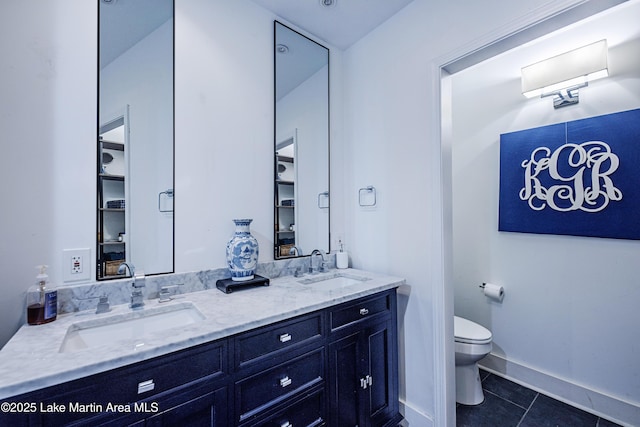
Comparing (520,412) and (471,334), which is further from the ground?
(471,334)

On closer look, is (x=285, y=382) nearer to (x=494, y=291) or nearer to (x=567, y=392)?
(x=494, y=291)

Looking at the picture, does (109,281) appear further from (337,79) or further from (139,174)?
(337,79)

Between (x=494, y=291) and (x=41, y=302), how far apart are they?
2.70m

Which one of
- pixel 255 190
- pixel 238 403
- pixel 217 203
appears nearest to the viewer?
pixel 238 403

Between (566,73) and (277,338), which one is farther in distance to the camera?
(566,73)

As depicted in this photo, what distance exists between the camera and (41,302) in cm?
101

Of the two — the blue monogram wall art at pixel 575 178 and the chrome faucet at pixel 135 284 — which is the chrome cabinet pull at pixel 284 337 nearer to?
the chrome faucet at pixel 135 284

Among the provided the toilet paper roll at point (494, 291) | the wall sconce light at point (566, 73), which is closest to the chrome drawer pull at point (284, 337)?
the toilet paper roll at point (494, 291)

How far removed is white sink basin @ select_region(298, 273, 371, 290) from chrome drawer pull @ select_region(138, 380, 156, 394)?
956 mm

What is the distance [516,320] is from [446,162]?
1.48 metres

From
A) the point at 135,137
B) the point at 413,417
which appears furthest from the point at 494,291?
the point at 135,137

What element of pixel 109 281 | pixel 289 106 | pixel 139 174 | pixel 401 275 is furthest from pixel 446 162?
pixel 109 281

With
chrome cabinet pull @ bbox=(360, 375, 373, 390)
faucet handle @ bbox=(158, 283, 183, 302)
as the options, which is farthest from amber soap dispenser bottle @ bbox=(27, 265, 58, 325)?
chrome cabinet pull @ bbox=(360, 375, 373, 390)

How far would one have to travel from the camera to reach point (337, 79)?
7.24ft
